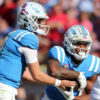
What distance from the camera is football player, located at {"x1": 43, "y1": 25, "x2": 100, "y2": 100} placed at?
186 inches

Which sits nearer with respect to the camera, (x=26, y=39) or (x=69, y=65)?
(x=26, y=39)

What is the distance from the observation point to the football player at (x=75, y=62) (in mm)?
4727

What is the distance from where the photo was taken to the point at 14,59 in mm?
4184

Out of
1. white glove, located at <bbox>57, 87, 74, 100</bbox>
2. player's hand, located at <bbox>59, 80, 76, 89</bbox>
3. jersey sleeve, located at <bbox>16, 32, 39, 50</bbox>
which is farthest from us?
white glove, located at <bbox>57, 87, 74, 100</bbox>

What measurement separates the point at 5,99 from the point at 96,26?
5.08 metres

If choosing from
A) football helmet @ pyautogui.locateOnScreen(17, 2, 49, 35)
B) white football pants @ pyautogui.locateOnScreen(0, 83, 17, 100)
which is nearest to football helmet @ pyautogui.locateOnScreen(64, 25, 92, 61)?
football helmet @ pyautogui.locateOnScreen(17, 2, 49, 35)

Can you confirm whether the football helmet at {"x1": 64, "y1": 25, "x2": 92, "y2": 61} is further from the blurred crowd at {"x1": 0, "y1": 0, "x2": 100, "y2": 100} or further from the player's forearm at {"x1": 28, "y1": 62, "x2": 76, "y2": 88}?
the blurred crowd at {"x1": 0, "y1": 0, "x2": 100, "y2": 100}

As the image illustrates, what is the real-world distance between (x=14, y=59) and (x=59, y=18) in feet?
13.8

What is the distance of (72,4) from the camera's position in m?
8.81

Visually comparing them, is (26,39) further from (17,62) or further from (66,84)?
(66,84)

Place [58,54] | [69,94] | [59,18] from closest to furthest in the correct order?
[69,94]
[58,54]
[59,18]

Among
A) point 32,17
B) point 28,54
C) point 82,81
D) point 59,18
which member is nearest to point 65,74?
point 82,81

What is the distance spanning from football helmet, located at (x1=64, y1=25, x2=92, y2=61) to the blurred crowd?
8.43 ft

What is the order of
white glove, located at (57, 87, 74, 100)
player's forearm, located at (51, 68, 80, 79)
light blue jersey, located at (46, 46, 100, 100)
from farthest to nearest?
light blue jersey, located at (46, 46, 100, 100), player's forearm, located at (51, 68, 80, 79), white glove, located at (57, 87, 74, 100)
